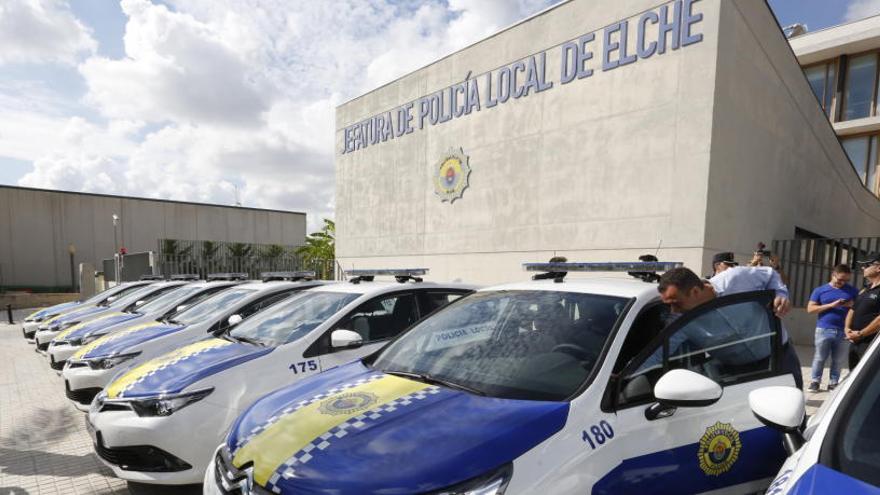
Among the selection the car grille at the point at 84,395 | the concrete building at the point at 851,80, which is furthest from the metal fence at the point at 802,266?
the concrete building at the point at 851,80

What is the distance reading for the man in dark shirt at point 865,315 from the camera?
4.52m

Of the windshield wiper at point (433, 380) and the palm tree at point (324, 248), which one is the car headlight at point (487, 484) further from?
the palm tree at point (324, 248)

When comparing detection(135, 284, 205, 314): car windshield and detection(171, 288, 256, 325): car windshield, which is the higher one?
detection(171, 288, 256, 325): car windshield

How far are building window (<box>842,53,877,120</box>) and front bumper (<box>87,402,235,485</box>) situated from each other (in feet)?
95.6

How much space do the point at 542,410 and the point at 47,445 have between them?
16.1 ft

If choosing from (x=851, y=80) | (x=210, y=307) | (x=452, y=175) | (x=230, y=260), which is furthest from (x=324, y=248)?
(x=851, y=80)

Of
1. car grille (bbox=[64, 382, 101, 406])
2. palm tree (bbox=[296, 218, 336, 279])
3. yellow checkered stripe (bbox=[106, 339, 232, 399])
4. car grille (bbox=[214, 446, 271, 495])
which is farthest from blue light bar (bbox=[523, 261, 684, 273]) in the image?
palm tree (bbox=[296, 218, 336, 279])

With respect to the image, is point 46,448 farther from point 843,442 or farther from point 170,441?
point 843,442

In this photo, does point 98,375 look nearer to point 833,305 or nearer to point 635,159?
point 833,305

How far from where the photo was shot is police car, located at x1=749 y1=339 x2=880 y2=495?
3.83 feet


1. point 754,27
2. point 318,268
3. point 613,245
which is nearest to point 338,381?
point 613,245

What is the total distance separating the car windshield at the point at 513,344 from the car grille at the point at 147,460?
4.93 ft

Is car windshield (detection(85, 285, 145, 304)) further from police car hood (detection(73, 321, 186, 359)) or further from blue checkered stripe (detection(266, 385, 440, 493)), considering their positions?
blue checkered stripe (detection(266, 385, 440, 493))

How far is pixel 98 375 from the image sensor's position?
173 inches
